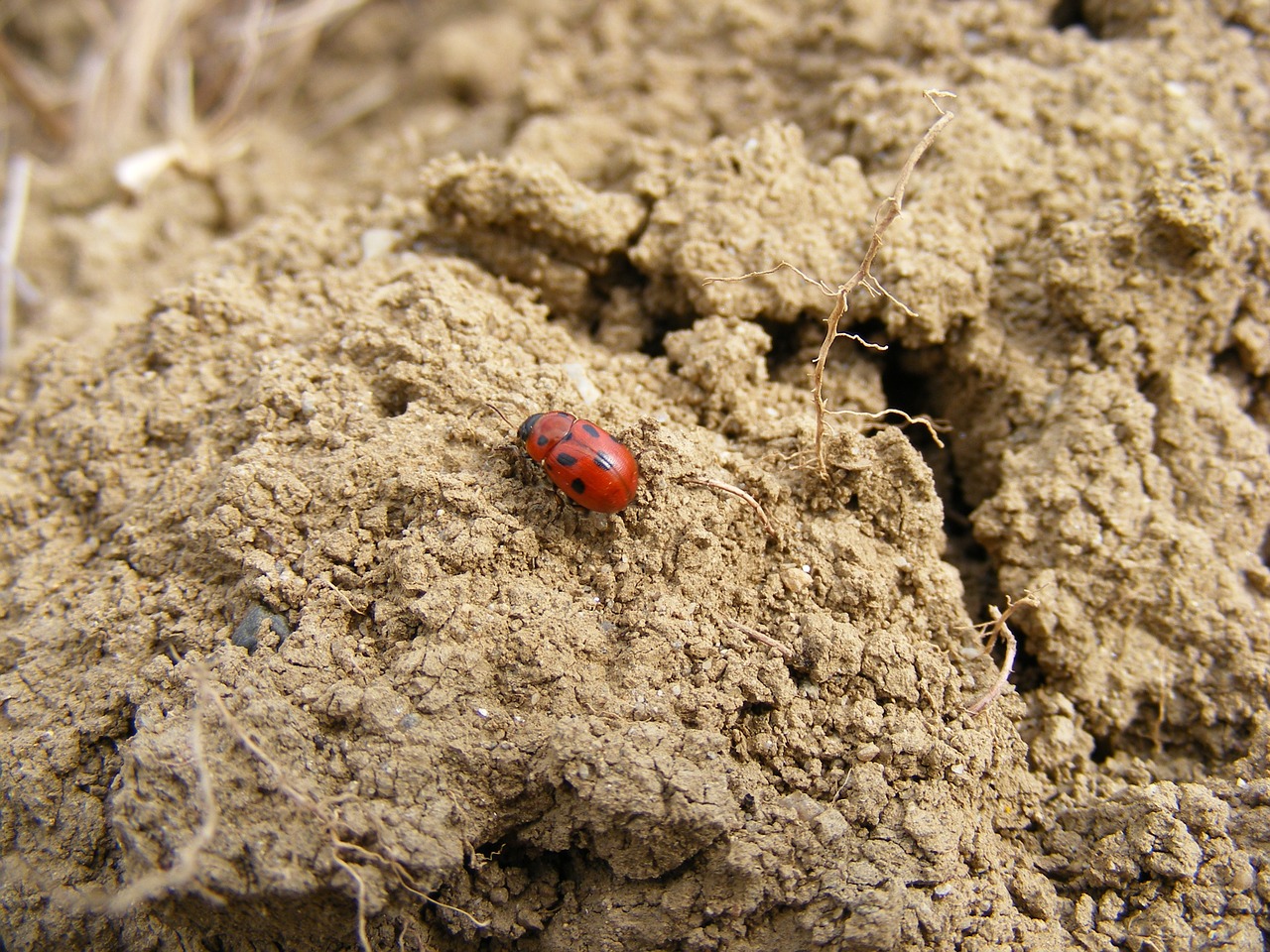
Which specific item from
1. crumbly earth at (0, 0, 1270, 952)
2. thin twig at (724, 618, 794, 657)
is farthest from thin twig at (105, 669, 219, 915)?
thin twig at (724, 618, 794, 657)

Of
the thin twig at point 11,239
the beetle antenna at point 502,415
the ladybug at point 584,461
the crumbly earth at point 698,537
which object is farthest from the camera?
the thin twig at point 11,239

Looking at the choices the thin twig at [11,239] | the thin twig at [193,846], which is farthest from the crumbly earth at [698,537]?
the thin twig at [11,239]

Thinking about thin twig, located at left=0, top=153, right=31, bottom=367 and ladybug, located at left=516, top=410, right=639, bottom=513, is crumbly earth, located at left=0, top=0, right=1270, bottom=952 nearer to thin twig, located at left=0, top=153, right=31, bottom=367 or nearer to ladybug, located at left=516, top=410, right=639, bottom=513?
ladybug, located at left=516, top=410, right=639, bottom=513

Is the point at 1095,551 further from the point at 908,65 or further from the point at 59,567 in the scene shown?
the point at 59,567

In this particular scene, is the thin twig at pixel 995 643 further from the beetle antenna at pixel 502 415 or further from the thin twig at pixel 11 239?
the thin twig at pixel 11 239

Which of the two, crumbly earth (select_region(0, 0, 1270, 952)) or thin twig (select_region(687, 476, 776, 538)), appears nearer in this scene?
crumbly earth (select_region(0, 0, 1270, 952))

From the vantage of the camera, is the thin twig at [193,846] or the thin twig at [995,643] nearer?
the thin twig at [193,846]

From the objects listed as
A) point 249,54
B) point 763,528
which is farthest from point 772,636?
point 249,54

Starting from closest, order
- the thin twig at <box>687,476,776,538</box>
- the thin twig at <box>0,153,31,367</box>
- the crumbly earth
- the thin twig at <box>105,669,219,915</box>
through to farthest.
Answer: the thin twig at <box>105,669,219,915</box> → the crumbly earth → the thin twig at <box>687,476,776,538</box> → the thin twig at <box>0,153,31,367</box>
